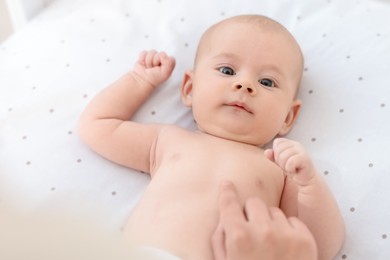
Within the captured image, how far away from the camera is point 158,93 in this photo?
1.25 meters

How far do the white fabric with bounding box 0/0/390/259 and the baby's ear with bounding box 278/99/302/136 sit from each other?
0.02 m

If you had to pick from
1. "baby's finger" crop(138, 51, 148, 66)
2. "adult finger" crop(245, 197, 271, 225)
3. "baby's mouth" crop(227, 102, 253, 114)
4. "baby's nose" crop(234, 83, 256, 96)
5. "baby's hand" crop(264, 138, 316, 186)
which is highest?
"baby's nose" crop(234, 83, 256, 96)

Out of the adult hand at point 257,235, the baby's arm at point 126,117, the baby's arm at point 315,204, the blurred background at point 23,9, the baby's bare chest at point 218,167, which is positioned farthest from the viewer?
the blurred background at point 23,9

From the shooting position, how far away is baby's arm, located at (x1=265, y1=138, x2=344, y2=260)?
0.90 metres

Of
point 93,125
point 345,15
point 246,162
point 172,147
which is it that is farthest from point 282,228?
point 345,15

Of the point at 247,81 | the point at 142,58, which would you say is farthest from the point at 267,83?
the point at 142,58

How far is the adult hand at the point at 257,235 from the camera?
80 cm

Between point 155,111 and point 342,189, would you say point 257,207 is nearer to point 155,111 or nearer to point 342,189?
point 342,189

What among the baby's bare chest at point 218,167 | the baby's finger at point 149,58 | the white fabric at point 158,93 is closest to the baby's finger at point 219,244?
the baby's bare chest at point 218,167

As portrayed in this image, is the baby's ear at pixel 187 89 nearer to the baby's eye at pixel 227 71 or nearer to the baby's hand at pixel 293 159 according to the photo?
the baby's eye at pixel 227 71

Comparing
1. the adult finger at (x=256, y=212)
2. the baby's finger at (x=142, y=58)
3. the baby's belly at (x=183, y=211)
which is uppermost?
the baby's finger at (x=142, y=58)

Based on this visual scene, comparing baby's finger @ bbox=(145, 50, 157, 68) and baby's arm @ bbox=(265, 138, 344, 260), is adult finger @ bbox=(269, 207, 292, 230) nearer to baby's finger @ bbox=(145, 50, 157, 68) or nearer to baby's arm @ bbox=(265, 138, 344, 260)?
baby's arm @ bbox=(265, 138, 344, 260)

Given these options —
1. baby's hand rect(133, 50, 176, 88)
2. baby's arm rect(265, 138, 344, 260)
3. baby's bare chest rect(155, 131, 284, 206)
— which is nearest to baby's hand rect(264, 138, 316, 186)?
baby's arm rect(265, 138, 344, 260)

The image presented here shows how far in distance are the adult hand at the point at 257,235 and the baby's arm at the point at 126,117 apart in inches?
11.1
